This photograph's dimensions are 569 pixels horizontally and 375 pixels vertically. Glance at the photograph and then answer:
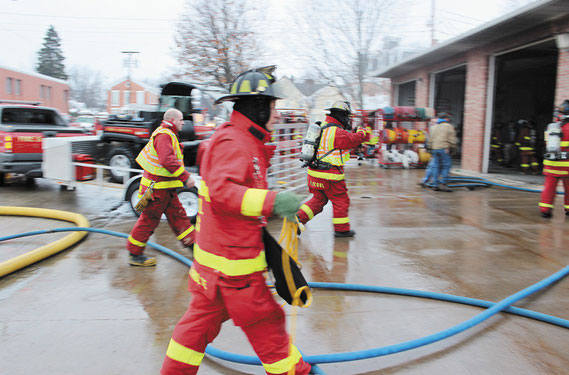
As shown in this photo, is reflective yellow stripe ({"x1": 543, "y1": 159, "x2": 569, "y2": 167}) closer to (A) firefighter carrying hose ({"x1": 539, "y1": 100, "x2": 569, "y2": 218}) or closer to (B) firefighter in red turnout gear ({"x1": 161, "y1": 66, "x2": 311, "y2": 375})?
(A) firefighter carrying hose ({"x1": 539, "y1": 100, "x2": 569, "y2": 218})

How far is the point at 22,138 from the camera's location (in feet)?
29.2

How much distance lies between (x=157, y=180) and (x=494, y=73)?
11939 millimetres

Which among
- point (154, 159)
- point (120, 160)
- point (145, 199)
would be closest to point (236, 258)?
point (145, 199)

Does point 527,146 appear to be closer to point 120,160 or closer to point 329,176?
point 329,176

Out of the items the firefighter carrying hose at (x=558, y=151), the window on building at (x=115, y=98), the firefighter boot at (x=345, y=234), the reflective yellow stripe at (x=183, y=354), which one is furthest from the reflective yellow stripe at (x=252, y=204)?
the window on building at (x=115, y=98)

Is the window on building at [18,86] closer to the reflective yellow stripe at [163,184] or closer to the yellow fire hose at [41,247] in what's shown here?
the yellow fire hose at [41,247]

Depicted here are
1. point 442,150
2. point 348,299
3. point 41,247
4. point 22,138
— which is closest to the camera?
point 348,299

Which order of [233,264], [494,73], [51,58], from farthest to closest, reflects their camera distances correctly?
[51,58]
[494,73]
[233,264]

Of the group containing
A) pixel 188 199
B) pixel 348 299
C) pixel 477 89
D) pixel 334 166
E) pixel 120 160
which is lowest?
pixel 348 299

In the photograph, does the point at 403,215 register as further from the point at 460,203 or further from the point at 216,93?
the point at 216,93

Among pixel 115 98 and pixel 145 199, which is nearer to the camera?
pixel 145 199

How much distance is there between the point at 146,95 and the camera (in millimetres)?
62031

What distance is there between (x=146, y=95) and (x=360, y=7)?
48.0 meters

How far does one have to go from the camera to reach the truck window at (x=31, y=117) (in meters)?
9.55
